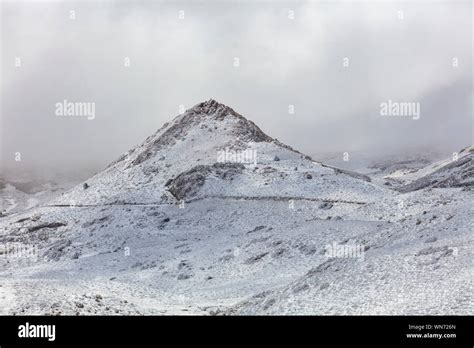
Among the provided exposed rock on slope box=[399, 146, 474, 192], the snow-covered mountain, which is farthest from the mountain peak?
exposed rock on slope box=[399, 146, 474, 192]

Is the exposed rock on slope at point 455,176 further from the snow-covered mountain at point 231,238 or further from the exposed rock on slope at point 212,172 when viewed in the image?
the exposed rock on slope at point 212,172

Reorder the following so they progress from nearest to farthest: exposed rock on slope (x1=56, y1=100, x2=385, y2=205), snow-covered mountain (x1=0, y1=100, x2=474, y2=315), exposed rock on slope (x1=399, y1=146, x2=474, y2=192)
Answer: snow-covered mountain (x1=0, y1=100, x2=474, y2=315) < exposed rock on slope (x1=399, y1=146, x2=474, y2=192) < exposed rock on slope (x1=56, y1=100, x2=385, y2=205)

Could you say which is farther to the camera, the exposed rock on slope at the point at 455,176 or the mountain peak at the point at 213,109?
the mountain peak at the point at 213,109

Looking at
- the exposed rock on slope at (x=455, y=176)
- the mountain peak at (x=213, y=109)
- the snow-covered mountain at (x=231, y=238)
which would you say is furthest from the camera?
the mountain peak at (x=213, y=109)

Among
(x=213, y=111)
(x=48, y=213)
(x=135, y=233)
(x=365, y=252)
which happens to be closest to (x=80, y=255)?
(x=135, y=233)

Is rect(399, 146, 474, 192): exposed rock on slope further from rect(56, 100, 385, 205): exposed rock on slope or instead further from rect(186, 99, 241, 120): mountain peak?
rect(186, 99, 241, 120): mountain peak

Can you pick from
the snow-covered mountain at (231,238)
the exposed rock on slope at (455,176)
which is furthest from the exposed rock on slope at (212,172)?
the exposed rock on slope at (455,176)
